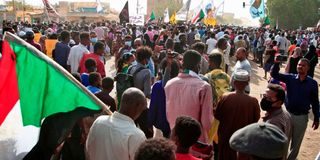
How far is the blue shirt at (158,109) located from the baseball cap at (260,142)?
2.63 m

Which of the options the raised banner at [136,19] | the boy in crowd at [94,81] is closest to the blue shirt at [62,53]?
the boy in crowd at [94,81]

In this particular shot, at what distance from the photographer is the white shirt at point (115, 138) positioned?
3076mm

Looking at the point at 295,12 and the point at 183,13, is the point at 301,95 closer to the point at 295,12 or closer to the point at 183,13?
the point at 183,13

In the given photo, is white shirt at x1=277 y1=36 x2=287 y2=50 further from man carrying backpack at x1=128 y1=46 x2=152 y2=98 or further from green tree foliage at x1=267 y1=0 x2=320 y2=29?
green tree foliage at x1=267 y1=0 x2=320 y2=29

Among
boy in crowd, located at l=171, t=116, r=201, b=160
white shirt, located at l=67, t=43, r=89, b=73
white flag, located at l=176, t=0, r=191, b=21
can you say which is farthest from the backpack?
white flag, located at l=176, t=0, r=191, b=21

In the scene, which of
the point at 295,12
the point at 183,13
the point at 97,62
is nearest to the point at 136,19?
the point at 183,13

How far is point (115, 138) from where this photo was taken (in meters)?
3.09

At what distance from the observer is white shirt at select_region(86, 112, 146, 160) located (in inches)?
121

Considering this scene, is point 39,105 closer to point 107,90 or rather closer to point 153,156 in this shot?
point 153,156

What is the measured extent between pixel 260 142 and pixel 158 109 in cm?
278

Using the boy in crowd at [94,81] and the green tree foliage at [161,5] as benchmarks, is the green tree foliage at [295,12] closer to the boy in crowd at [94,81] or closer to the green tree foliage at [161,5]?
the green tree foliage at [161,5]

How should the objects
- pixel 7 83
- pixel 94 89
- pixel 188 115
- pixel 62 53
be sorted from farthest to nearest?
pixel 62 53 < pixel 94 89 < pixel 188 115 < pixel 7 83

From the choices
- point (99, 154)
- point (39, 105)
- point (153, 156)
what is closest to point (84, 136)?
point (99, 154)

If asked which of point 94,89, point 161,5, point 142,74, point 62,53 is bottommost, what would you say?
point 94,89
